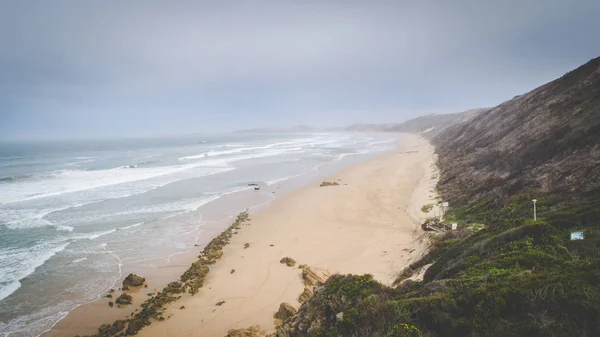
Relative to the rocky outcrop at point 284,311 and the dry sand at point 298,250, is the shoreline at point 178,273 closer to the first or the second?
the dry sand at point 298,250

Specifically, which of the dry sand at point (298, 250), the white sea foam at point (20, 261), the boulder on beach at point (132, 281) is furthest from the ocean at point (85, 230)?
the dry sand at point (298, 250)

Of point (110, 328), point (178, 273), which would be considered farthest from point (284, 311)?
point (178, 273)

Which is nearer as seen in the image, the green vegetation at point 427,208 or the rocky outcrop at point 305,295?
the rocky outcrop at point 305,295

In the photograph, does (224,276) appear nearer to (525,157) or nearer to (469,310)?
(469,310)

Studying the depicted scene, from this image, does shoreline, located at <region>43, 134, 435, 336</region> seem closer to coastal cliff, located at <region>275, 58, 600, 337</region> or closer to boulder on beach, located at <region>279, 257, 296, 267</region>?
boulder on beach, located at <region>279, 257, 296, 267</region>

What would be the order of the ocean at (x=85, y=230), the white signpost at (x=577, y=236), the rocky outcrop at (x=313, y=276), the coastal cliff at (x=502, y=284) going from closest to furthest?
the coastal cliff at (x=502, y=284) → the white signpost at (x=577, y=236) → the ocean at (x=85, y=230) → the rocky outcrop at (x=313, y=276)

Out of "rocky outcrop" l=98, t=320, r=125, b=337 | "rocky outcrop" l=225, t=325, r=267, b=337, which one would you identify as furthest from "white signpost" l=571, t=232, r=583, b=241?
"rocky outcrop" l=98, t=320, r=125, b=337
